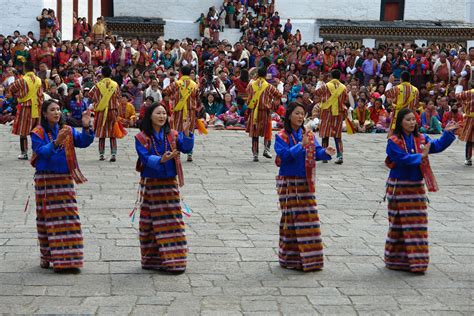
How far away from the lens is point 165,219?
8.38 m

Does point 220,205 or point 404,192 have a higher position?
point 404,192

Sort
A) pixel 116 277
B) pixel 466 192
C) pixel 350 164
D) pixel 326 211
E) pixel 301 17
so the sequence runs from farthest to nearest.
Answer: pixel 301 17, pixel 350 164, pixel 466 192, pixel 326 211, pixel 116 277

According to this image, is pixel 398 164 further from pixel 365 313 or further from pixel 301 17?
pixel 301 17

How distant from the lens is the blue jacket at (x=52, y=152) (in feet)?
27.5

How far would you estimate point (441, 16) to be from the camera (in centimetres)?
3381

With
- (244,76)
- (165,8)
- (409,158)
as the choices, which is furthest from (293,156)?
(165,8)

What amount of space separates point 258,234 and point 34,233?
216cm

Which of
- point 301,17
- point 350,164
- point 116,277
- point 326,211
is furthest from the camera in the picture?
point 301,17

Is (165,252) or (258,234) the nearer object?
(165,252)

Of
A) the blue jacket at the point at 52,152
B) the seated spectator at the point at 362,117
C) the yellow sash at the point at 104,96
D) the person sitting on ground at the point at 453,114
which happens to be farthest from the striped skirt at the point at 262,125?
the blue jacket at the point at 52,152

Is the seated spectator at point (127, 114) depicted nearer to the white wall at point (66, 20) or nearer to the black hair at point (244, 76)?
the black hair at point (244, 76)

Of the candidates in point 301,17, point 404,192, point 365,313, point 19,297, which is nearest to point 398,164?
point 404,192

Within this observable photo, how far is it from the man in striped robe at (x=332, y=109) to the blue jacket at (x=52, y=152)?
7825mm

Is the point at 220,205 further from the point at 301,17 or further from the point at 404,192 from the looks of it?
the point at 301,17
